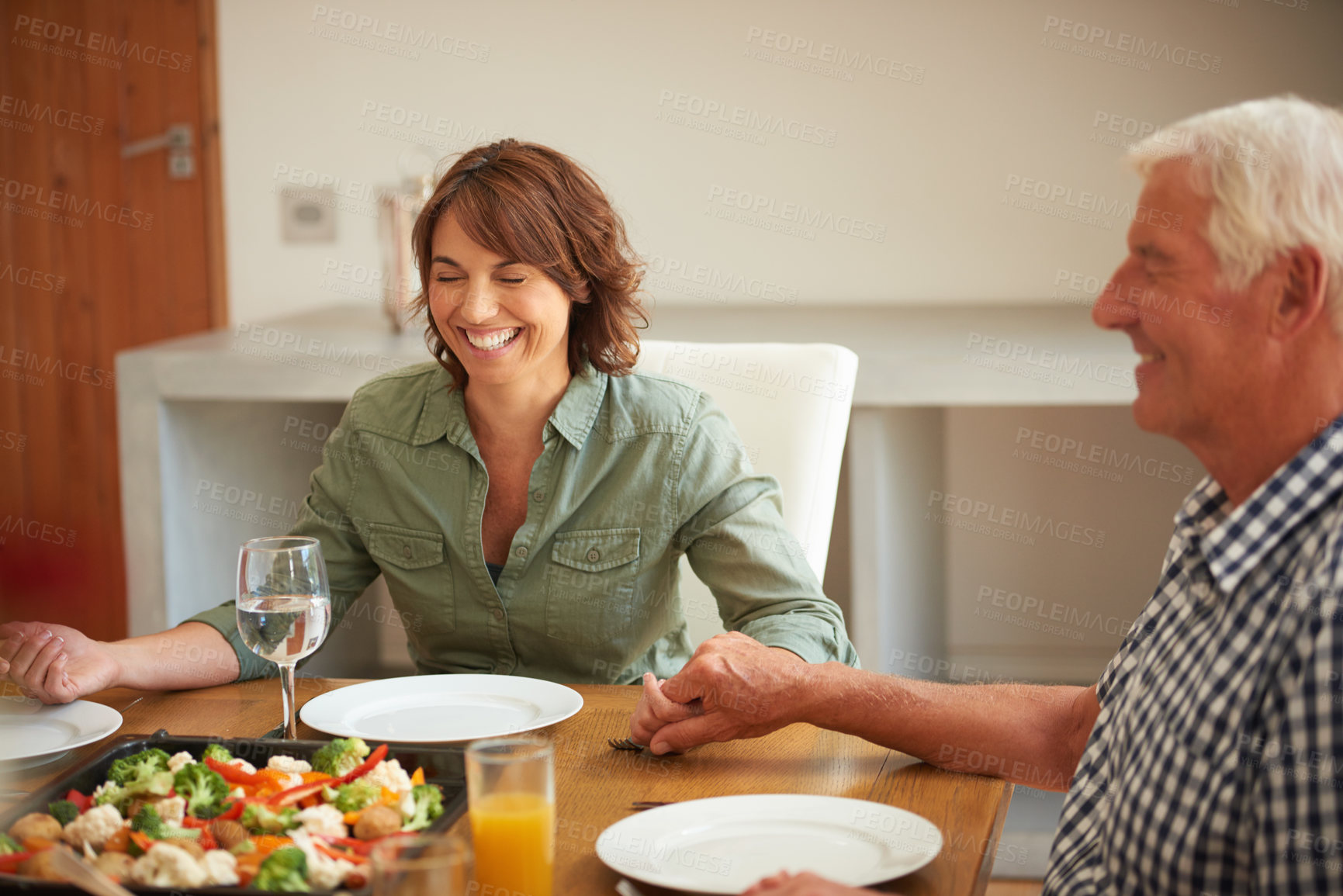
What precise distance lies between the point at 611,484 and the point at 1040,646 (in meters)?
1.87

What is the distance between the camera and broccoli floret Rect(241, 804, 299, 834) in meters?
0.82

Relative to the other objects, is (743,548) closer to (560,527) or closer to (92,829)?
(560,527)

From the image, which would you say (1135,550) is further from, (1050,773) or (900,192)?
(1050,773)

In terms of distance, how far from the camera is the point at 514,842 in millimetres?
753

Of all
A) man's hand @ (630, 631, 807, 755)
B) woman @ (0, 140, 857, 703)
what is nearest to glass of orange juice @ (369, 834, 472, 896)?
man's hand @ (630, 631, 807, 755)

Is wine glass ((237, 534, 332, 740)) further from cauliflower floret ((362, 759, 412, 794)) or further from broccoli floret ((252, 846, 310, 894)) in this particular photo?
broccoli floret ((252, 846, 310, 894))

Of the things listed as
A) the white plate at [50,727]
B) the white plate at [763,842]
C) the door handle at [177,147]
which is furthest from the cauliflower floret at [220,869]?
the door handle at [177,147]

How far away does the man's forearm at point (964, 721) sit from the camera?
1021 mm

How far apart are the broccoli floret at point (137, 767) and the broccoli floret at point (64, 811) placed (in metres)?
0.05

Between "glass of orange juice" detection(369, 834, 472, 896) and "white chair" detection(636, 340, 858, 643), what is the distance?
37.8 inches

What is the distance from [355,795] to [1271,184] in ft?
2.33

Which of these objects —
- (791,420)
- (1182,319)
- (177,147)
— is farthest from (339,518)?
(177,147)

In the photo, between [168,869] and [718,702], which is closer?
[168,869]

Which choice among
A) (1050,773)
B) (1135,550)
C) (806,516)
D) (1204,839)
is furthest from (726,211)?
(1204,839)
